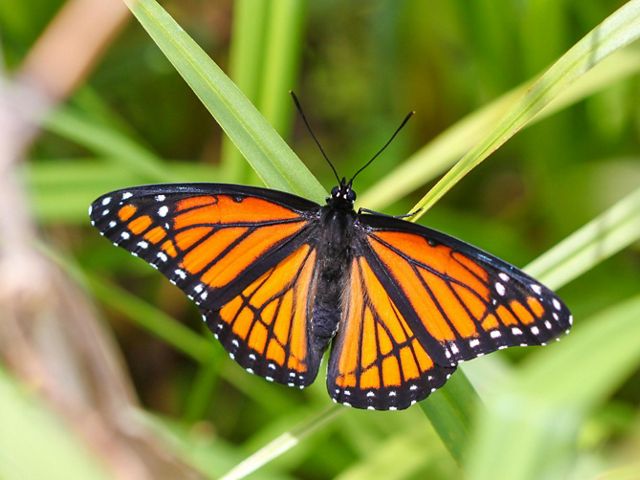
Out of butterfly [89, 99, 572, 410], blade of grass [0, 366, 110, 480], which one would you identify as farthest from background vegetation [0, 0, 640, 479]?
butterfly [89, 99, 572, 410]

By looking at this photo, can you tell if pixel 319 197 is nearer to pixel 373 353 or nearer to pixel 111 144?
pixel 373 353

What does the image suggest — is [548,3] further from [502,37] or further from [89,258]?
[89,258]

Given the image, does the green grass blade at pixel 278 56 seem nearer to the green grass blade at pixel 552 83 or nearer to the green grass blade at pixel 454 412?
the green grass blade at pixel 552 83

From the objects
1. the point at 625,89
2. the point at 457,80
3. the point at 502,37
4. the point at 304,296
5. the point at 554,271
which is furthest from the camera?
the point at 457,80

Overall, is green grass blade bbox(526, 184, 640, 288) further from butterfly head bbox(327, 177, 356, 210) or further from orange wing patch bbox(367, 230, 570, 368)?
butterfly head bbox(327, 177, 356, 210)

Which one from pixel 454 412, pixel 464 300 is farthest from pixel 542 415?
pixel 464 300

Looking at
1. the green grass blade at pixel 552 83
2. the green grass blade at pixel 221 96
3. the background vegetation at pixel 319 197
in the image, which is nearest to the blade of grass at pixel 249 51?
the background vegetation at pixel 319 197

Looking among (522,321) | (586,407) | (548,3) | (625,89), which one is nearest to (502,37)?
(548,3)
